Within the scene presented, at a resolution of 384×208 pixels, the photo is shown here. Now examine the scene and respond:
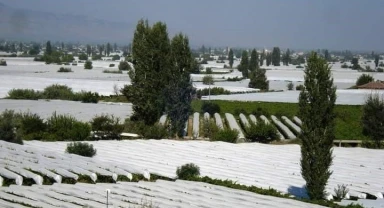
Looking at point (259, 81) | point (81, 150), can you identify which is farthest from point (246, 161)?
point (259, 81)

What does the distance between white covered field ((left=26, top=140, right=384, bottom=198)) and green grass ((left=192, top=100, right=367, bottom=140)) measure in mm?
7247

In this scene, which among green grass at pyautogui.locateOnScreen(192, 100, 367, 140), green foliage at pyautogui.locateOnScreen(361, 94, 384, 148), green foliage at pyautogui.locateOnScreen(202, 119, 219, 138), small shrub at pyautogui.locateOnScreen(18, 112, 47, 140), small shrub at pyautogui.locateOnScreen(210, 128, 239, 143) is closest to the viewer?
small shrub at pyautogui.locateOnScreen(18, 112, 47, 140)

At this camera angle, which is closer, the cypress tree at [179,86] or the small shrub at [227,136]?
the small shrub at [227,136]

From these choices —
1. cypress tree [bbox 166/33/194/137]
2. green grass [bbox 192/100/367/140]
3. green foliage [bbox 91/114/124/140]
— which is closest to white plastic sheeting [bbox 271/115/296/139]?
green grass [bbox 192/100/367/140]

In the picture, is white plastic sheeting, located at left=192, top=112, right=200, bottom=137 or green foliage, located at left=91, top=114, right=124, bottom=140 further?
white plastic sheeting, located at left=192, top=112, right=200, bottom=137

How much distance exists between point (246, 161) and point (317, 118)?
6.40 m

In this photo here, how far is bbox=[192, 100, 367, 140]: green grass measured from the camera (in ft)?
98.1

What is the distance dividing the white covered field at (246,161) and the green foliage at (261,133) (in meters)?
1.29

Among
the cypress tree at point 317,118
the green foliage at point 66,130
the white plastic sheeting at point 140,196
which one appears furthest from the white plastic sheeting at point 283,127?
the white plastic sheeting at point 140,196

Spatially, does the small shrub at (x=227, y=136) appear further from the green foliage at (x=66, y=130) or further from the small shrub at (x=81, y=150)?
the small shrub at (x=81, y=150)

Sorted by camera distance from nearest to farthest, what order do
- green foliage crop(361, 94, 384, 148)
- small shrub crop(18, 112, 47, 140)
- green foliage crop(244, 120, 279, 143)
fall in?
small shrub crop(18, 112, 47, 140), green foliage crop(244, 120, 279, 143), green foliage crop(361, 94, 384, 148)

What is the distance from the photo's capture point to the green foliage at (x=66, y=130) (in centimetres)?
2195

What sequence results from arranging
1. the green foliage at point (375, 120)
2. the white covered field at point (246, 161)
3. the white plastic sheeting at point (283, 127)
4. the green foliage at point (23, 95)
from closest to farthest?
the white covered field at point (246, 161) → the green foliage at point (375, 120) → the white plastic sheeting at point (283, 127) → the green foliage at point (23, 95)

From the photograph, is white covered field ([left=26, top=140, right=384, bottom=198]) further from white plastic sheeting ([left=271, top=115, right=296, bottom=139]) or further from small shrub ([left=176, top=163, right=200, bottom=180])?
white plastic sheeting ([left=271, top=115, right=296, bottom=139])
